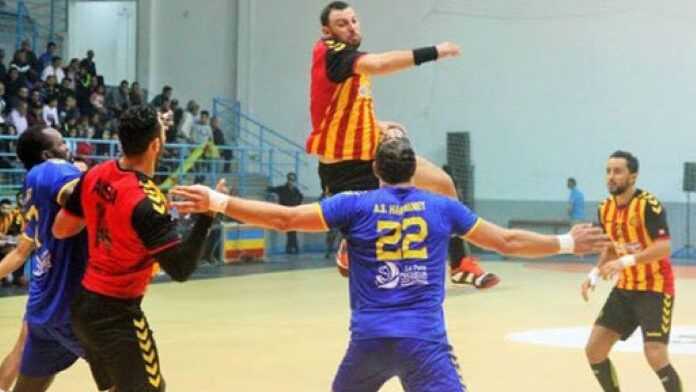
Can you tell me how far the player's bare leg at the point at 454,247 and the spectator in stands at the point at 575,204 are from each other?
20435mm

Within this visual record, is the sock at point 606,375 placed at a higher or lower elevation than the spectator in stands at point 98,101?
lower

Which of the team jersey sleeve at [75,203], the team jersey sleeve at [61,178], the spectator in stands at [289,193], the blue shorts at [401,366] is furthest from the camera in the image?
the spectator in stands at [289,193]

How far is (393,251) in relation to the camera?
19.6 ft

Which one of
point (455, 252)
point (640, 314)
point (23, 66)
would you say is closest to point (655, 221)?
point (640, 314)

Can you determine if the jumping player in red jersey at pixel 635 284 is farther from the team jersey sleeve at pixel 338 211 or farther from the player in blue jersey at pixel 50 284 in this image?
the player in blue jersey at pixel 50 284

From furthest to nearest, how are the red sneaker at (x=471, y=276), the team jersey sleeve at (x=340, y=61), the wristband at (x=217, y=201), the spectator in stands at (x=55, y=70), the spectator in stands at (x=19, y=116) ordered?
1. the spectator in stands at (x=55, y=70)
2. the spectator in stands at (x=19, y=116)
3. the red sneaker at (x=471, y=276)
4. the team jersey sleeve at (x=340, y=61)
5. the wristband at (x=217, y=201)

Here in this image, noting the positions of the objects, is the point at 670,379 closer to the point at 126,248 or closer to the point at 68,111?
the point at 126,248

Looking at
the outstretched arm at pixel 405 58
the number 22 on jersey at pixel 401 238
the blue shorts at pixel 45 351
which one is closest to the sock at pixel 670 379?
the outstretched arm at pixel 405 58

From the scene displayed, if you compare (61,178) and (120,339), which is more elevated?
(61,178)

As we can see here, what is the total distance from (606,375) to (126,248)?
4.65 metres

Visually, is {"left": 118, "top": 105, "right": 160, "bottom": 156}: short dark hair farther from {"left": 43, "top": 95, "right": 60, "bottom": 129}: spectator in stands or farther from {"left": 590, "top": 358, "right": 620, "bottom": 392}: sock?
{"left": 43, "top": 95, "right": 60, "bottom": 129}: spectator in stands

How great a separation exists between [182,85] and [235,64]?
1.78m

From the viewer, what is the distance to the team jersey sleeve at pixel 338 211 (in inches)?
237

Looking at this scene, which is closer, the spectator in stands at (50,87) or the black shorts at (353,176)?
the black shorts at (353,176)
